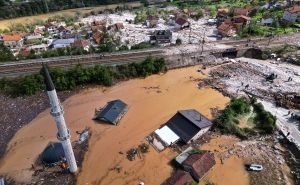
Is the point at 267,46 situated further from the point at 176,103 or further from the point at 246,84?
the point at 176,103

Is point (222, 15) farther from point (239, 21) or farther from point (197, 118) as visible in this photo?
point (197, 118)

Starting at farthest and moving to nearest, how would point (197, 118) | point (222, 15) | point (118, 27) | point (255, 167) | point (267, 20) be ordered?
point (222, 15)
point (118, 27)
point (267, 20)
point (197, 118)
point (255, 167)

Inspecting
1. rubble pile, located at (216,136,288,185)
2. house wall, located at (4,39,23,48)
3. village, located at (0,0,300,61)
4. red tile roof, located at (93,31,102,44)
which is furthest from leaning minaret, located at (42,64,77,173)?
house wall, located at (4,39,23,48)

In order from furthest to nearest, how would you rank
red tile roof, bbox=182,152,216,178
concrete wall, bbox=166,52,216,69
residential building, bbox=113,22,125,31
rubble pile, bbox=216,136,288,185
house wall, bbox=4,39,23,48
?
residential building, bbox=113,22,125,31
house wall, bbox=4,39,23,48
concrete wall, bbox=166,52,216,69
rubble pile, bbox=216,136,288,185
red tile roof, bbox=182,152,216,178

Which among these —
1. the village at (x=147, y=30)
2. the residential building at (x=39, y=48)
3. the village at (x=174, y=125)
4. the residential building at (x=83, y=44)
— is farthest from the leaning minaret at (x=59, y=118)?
the residential building at (x=39, y=48)

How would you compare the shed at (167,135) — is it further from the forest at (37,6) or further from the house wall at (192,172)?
the forest at (37,6)

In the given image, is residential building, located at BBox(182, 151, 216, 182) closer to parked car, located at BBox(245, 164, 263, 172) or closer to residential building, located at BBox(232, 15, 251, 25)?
parked car, located at BBox(245, 164, 263, 172)

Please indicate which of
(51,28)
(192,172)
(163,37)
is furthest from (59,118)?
(51,28)

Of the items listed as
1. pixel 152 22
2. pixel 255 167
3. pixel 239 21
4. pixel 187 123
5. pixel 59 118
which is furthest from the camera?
pixel 152 22
